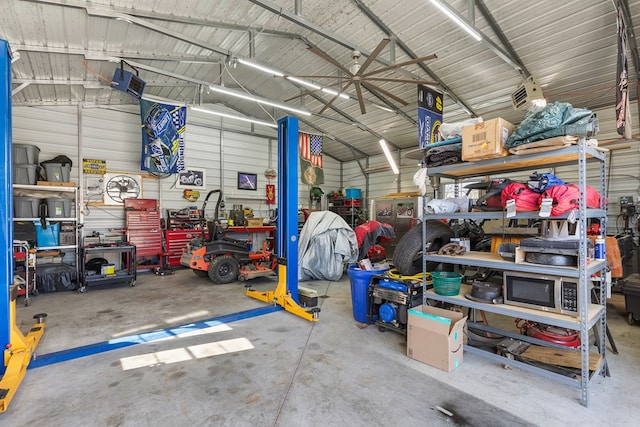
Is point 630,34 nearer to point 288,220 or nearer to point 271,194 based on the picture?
point 288,220

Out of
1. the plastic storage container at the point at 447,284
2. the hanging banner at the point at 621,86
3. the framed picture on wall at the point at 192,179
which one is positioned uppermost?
the hanging banner at the point at 621,86

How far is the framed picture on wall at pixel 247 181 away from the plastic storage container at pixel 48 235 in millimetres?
4509

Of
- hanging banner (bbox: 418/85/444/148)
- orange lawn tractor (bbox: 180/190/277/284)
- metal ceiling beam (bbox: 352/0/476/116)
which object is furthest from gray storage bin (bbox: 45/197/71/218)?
hanging banner (bbox: 418/85/444/148)

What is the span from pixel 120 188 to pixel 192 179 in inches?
66.6

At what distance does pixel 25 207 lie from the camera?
527 centimetres

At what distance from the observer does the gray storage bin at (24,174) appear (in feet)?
17.2

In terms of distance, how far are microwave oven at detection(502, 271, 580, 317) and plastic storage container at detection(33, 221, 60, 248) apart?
7014mm

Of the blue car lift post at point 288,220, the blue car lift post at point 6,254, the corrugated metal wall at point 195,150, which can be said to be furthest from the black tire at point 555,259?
the corrugated metal wall at point 195,150

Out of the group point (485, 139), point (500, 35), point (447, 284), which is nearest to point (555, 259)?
point (447, 284)

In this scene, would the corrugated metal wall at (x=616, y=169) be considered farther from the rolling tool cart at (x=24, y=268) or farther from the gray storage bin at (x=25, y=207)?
the gray storage bin at (x=25, y=207)

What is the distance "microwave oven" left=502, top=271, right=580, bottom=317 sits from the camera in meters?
2.29

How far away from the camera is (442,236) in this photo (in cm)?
357

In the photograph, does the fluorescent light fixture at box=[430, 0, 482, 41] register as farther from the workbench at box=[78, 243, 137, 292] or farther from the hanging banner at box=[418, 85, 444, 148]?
the workbench at box=[78, 243, 137, 292]

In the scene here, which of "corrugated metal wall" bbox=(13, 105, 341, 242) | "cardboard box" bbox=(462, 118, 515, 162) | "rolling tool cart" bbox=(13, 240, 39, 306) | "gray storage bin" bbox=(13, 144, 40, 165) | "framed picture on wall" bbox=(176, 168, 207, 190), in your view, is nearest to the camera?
"cardboard box" bbox=(462, 118, 515, 162)
